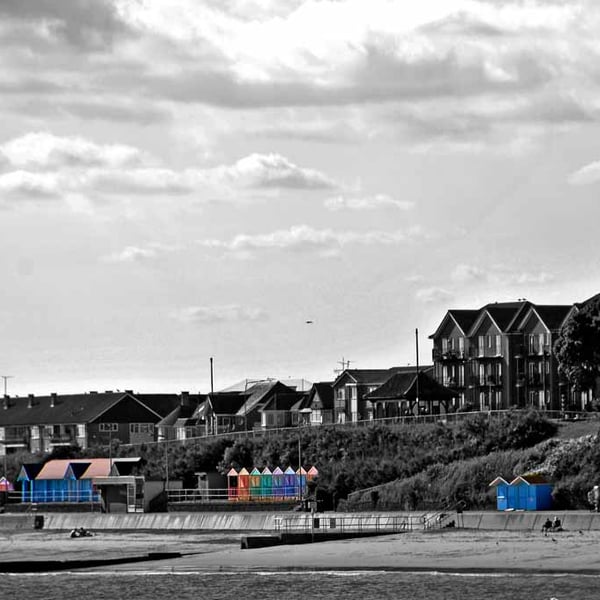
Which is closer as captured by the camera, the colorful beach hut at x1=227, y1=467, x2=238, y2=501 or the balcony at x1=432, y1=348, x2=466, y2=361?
the colorful beach hut at x1=227, y1=467, x2=238, y2=501

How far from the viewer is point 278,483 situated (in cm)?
10425

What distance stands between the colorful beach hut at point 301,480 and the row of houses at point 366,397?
17.3 m

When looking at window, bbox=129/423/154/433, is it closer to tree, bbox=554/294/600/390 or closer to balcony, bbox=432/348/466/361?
balcony, bbox=432/348/466/361

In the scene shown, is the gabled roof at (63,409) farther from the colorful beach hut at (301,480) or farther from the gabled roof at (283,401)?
the colorful beach hut at (301,480)

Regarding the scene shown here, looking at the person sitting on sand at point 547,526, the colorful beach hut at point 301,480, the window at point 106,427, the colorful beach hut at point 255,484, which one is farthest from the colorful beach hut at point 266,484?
the window at point 106,427

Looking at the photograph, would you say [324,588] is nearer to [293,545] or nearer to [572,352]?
[293,545]

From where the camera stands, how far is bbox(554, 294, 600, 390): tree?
325 feet

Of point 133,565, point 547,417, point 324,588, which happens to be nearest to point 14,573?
point 133,565

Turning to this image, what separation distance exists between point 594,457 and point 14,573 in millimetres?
32204

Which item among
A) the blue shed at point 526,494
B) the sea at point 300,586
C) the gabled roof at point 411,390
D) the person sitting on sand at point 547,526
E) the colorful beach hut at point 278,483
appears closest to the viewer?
the sea at point 300,586

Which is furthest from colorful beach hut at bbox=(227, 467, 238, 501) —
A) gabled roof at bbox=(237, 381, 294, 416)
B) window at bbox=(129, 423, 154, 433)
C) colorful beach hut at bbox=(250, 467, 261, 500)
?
window at bbox=(129, 423, 154, 433)

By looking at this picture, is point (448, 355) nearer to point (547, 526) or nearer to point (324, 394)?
point (324, 394)

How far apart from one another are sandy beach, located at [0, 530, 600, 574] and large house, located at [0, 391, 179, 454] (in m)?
101

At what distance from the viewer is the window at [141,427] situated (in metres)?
185
